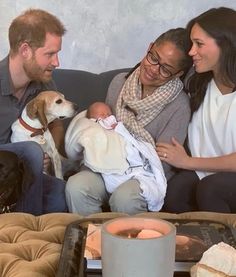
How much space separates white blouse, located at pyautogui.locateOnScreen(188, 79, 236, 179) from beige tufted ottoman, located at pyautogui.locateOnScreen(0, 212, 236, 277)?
537mm

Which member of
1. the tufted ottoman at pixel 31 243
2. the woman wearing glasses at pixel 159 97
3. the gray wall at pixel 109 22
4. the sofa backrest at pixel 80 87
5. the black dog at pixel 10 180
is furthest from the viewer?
the gray wall at pixel 109 22

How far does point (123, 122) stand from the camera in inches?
79.7

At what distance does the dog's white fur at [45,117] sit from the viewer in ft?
6.47

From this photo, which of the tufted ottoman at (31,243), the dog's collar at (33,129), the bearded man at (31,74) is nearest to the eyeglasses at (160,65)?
the bearded man at (31,74)

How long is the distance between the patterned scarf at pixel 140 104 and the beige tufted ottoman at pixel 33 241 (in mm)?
617

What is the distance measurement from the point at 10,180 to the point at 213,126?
2.52 feet

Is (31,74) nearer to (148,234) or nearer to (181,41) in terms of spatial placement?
(181,41)

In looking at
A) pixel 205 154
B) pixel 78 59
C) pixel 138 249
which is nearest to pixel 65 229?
pixel 138 249

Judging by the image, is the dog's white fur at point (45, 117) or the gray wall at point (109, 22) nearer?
the dog's white fur at point (45, 117)

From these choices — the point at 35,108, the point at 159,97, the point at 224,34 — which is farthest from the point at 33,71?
the point at 224,34

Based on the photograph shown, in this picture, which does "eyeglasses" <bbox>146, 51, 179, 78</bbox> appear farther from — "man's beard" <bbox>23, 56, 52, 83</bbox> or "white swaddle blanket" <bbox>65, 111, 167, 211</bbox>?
"man's beard" <bbox>23, 56, 52, 83</bbox>

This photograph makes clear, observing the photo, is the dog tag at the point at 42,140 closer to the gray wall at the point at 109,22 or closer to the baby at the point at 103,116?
the baby at the point at 103,116

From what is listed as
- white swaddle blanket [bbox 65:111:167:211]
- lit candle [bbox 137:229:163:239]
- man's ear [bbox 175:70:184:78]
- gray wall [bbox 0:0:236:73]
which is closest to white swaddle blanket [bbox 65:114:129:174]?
white swaddle blanket [bbox 65:111:167:211]

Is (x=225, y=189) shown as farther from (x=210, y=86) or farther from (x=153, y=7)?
(x=153, y=7)
